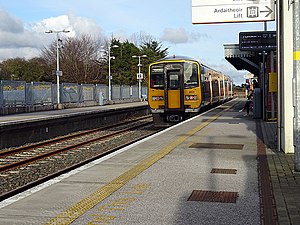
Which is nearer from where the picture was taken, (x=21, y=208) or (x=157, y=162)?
(x=21, y=208)

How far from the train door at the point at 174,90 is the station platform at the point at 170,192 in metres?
10.9

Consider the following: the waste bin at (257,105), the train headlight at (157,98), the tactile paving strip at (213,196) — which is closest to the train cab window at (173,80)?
the train headlight at (157,98)

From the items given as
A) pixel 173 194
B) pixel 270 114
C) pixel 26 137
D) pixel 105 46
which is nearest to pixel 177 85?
pixel 270 114

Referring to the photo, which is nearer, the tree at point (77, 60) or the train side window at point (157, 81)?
the train side window at point (157, 81)

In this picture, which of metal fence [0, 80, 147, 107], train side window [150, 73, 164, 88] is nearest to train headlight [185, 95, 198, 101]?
train side window [150, 73, 164, 88]

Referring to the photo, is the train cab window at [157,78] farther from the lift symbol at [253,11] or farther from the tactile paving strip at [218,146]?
the tactile paving strip at [218,146]

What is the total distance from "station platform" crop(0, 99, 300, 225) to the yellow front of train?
1094 cm

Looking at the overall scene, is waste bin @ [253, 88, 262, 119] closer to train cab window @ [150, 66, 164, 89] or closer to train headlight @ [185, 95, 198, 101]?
train headlight @ [185, 95, 198, 101]

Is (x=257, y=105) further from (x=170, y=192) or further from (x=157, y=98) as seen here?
(x=170, y=192)

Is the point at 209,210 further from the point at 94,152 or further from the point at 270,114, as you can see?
the point at 270,114

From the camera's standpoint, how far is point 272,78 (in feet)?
45.1

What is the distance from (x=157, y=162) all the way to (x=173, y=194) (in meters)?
2.70

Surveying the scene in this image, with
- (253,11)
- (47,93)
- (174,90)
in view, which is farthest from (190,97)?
(47,93)

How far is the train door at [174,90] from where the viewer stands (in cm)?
2206
